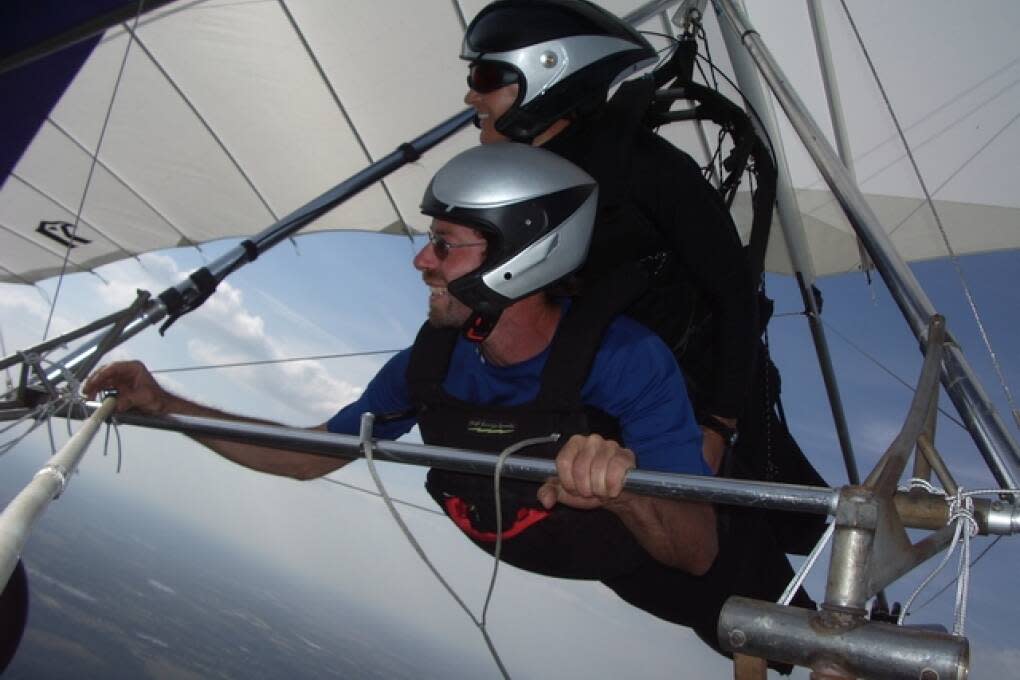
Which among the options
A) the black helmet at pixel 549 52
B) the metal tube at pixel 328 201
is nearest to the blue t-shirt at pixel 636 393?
the black helmet at pixel 549 52

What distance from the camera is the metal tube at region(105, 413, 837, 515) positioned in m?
1.15

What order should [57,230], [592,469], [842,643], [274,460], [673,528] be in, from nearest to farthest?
[842,643] → [592,469] → [673,528] → [274,460] → [57,230]

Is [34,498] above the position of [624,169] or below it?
below

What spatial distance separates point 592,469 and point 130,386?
127 cm

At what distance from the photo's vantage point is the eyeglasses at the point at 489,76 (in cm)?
251

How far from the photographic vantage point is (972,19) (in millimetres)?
4566

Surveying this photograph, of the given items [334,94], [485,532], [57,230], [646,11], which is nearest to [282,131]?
[334,94]

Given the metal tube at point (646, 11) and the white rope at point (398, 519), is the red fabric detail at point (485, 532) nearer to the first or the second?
the white rope at point (398, 519)

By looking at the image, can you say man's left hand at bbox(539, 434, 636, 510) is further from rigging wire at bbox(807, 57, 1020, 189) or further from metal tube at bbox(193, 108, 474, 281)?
rigging wire at bbox(807, 57, 1020, 189)

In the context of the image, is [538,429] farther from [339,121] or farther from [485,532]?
[339,121]

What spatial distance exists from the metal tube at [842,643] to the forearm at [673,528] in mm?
582

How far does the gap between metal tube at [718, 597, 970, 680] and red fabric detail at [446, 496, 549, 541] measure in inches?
39.6

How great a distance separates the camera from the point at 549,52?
8.23 feet

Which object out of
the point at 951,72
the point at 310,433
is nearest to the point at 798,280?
the point at 951,72
